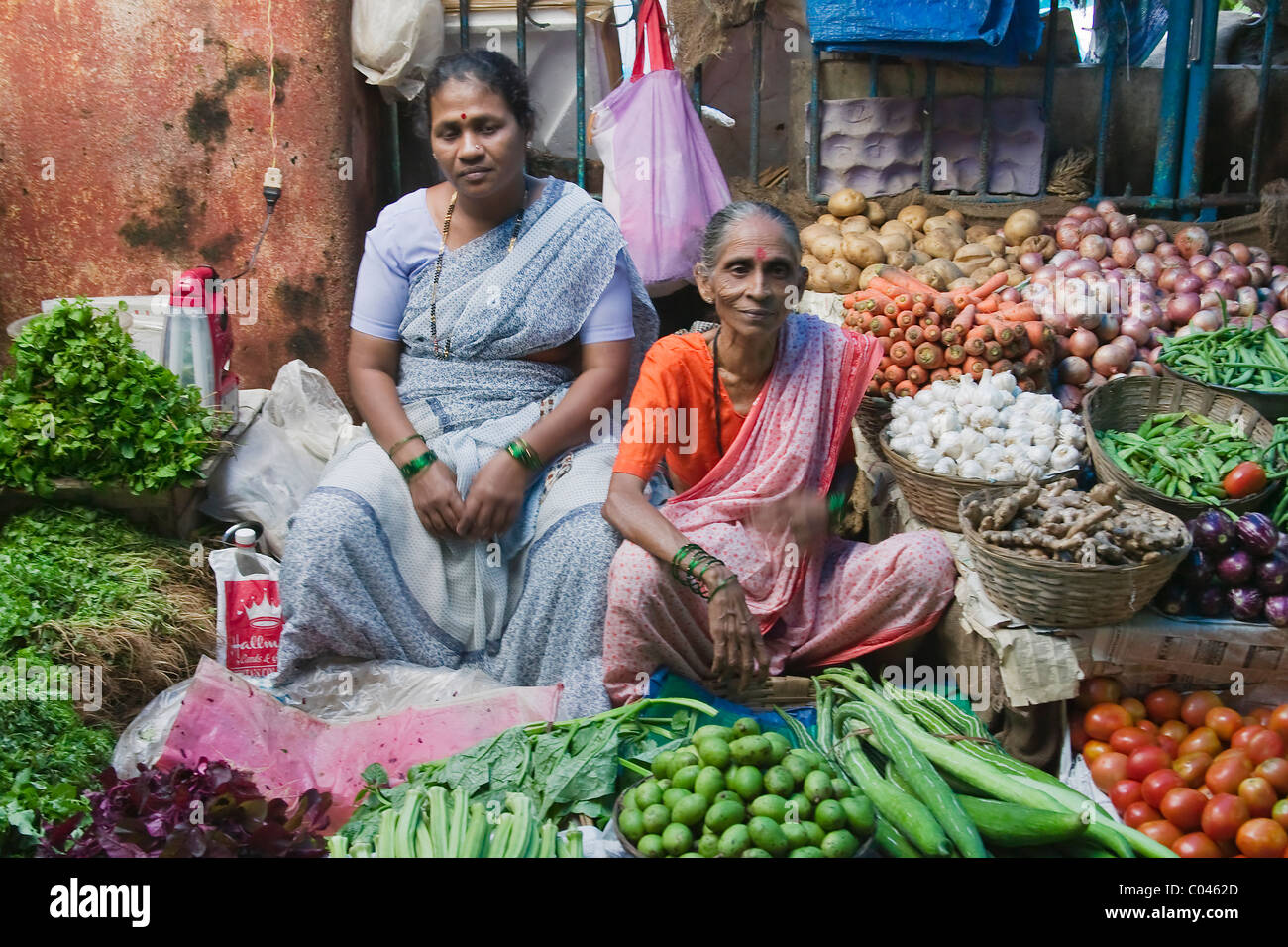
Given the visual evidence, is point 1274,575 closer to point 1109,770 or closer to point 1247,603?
point 1247,603

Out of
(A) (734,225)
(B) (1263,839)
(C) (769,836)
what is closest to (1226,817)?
(B) (1263,839)

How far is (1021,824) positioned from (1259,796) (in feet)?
1.91

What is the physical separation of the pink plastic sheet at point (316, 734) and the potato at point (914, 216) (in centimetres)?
293

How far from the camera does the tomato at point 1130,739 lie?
114 inches

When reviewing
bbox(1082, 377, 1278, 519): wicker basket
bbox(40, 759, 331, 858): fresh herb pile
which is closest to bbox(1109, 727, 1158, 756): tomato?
bbox(1082, 377, 1278, 519): wicker basket

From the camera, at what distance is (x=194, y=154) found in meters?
4.47

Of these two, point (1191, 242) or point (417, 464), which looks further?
point (1191, 242)

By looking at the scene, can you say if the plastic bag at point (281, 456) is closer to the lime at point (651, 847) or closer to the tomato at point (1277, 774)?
the lime at point (651, 847)

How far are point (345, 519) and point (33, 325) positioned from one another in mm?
1195

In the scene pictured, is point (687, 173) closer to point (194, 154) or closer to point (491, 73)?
point (491, 73)

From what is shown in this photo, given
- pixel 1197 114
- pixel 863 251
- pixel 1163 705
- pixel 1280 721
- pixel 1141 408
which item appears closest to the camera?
pixel 1280 721

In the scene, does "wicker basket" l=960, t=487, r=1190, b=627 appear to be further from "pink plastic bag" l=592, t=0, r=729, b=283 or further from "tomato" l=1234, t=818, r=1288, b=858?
"pink plastic bag" l=592, t=0, r=729, b=283

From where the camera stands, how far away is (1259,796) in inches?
102
